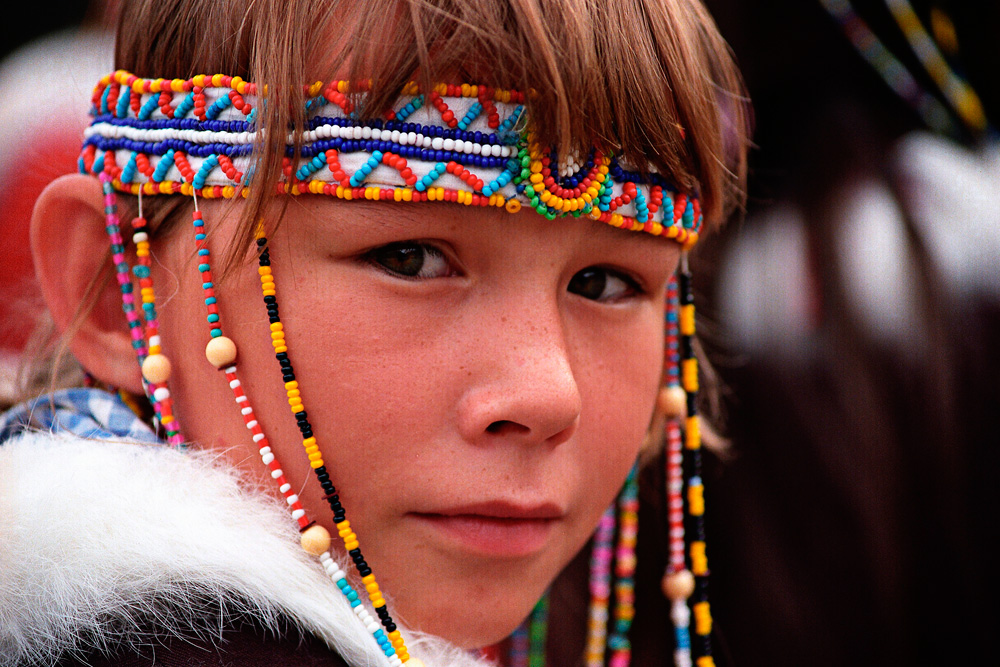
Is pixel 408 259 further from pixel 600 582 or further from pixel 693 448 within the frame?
pixel 600 582

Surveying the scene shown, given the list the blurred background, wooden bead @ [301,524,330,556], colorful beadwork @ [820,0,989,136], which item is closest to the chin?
wooden bead @ [301,524,330,556]

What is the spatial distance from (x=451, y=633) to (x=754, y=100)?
4.60 ft

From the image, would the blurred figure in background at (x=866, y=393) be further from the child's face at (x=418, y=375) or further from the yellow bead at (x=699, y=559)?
the child's face at (x=418, y=375)

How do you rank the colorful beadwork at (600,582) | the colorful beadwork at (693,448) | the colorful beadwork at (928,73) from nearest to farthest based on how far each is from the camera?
1. the colorful beadwork at (693,448)
2. the colorful beadwork at (600,582)
3. the colorful beadwork at (928,73)

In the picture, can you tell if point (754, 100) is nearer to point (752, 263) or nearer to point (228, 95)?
point (752, 263)

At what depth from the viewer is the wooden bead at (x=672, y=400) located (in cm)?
121

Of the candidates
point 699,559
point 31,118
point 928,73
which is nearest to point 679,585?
point 699,559

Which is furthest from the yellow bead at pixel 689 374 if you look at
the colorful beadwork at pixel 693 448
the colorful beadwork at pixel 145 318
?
the colorful beadwork at pixel 145 318

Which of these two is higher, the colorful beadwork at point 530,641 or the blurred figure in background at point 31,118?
the blurred figure in background at point 31,118

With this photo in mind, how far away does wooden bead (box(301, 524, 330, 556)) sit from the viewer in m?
0.86

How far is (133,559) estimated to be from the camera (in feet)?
2.48

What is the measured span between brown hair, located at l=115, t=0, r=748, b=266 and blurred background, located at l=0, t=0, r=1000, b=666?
0.74m

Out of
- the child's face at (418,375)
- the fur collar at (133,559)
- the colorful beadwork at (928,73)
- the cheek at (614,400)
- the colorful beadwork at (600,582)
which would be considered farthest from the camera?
the colorful beadwork at (928,73)

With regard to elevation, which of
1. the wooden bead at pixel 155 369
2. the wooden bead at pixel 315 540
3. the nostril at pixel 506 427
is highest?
the wooden bead at pixel 155 369
